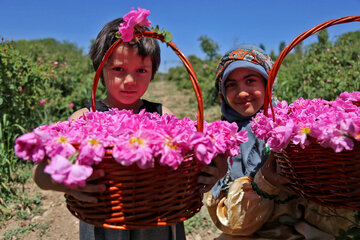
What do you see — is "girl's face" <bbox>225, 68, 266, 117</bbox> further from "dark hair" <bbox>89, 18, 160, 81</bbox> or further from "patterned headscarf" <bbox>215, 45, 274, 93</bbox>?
"dark hair" <bbox>89, 18, 160, 81</bbox>

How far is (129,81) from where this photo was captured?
1419mm

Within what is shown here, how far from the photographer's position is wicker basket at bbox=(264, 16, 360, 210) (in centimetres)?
96

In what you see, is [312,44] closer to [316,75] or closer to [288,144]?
[316,75]

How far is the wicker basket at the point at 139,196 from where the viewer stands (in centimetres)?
85

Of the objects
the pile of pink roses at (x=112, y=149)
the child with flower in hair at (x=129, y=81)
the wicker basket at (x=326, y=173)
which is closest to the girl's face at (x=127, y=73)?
the child with flower in hair at (x=129, y=81)

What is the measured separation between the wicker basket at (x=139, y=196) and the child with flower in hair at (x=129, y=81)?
0.25 feet

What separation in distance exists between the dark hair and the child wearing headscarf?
1.60 ft

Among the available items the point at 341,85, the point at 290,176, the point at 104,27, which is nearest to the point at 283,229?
the point at 290,176

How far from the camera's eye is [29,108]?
3.30 meters

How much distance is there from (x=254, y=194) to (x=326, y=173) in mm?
554

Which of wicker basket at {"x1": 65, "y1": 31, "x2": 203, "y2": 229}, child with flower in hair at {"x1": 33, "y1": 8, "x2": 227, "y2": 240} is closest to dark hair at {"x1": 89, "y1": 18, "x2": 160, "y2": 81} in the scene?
child with flower in hair at {"x1": 33, "y1": 8, "x2": 227, "y2": 240}

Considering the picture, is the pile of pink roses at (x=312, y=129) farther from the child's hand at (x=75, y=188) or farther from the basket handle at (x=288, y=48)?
the child's hand at (x=75, y=188)

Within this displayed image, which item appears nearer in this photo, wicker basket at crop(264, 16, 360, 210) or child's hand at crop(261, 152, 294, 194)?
wicker basket at crop(264, 16, 360, 210)

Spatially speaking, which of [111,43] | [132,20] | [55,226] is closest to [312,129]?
[132,20]
